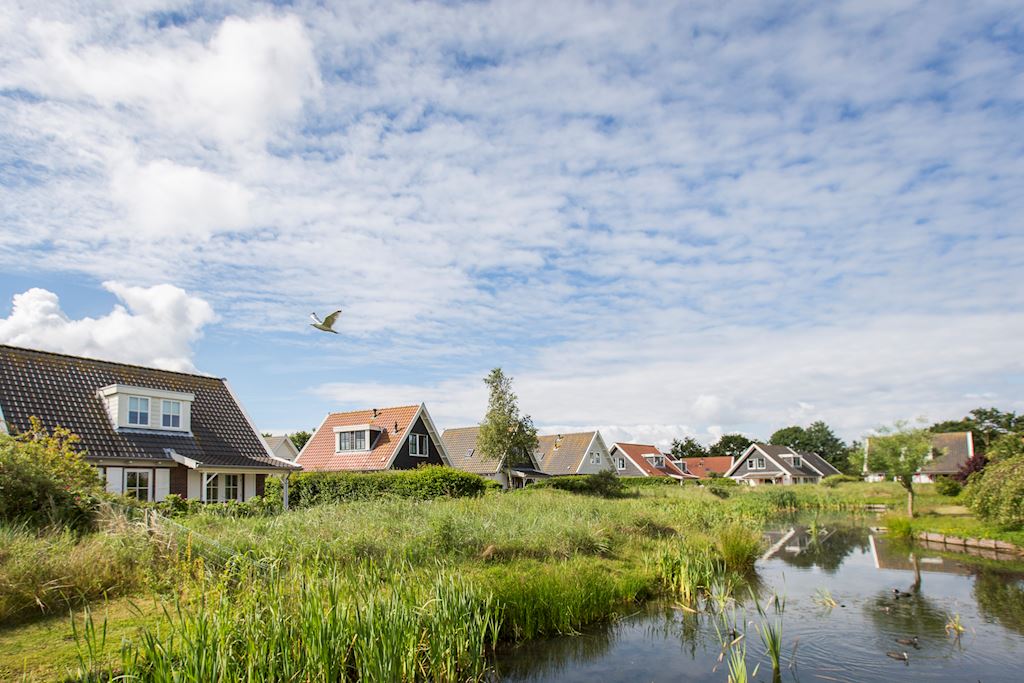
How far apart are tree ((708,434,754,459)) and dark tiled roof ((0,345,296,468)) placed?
74.5 meters

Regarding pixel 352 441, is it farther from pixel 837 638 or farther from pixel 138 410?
pixel 837 638

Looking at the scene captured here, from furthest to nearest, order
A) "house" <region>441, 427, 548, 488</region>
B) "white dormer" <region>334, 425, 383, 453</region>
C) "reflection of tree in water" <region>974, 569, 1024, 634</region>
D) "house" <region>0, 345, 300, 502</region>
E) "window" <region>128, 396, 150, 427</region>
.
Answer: "house" <region>441, 427, 548, 488</region> → "white dormer" <region>334, 425, 383, 453</region> → "window" <region>128, 396, 150, 427</region> → "house" <region>0, 345, 300, 502</region> → "reflection of tree in water" <region>974, 569, 1024, 634</region>

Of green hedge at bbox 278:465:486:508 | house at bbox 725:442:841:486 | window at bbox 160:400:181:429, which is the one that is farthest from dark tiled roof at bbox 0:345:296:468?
house at bbox 725:442:841:486

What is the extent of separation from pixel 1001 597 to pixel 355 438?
90.0 ft

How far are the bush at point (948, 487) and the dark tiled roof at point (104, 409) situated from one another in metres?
34.4

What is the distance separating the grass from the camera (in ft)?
20.6

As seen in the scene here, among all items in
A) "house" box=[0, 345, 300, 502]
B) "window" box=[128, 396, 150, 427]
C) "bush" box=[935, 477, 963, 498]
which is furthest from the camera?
"bush" box=[935, 477, 963, 498]

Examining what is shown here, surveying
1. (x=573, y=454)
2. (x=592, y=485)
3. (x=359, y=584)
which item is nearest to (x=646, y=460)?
(x=573, y=454)

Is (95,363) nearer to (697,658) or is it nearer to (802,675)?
(697,658)

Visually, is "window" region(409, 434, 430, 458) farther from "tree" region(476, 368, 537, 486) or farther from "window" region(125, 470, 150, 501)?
"window" region(125, 470, 150, 501)

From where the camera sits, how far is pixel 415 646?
7.81 m

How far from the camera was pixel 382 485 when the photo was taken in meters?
26.3

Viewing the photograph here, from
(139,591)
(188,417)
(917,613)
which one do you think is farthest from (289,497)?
(917,613)

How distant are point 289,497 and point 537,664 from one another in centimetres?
2007
